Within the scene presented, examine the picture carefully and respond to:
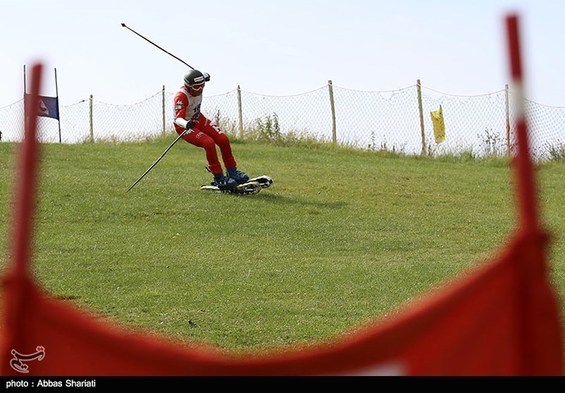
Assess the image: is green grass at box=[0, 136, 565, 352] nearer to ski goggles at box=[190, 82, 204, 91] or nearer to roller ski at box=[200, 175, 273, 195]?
roller ski at box=[200, 175, 273, 195]

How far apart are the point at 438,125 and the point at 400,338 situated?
796 inches

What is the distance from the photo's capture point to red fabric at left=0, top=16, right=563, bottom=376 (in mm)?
1231

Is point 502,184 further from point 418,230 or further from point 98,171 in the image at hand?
point 98,171

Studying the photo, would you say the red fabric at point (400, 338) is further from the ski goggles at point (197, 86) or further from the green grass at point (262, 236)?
the ski goggles at point (197, 86)

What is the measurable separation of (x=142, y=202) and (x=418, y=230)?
3.40 m

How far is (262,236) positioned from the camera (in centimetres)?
1112

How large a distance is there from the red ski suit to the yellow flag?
8018 millimetres

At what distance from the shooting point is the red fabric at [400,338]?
1231 millimetres

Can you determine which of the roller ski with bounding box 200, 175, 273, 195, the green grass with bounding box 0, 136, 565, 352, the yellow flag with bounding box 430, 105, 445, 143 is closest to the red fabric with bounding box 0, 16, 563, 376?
the green grass with bounding box 0, 136, 565, 352

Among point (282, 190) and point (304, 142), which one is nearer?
point (282, 190)

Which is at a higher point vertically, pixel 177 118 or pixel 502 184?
pixel 177 118

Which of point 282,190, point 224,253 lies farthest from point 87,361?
point 282,190

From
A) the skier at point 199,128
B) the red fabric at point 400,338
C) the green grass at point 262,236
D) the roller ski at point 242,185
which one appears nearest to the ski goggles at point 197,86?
the skier at point 199,128

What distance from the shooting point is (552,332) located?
1249mm
